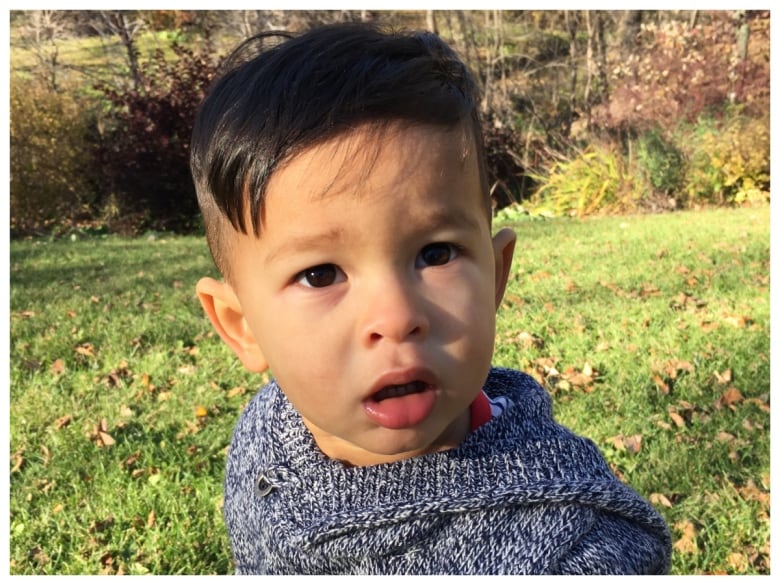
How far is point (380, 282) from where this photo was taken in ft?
→ 4.03

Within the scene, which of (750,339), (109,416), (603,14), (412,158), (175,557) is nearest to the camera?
(412,158)

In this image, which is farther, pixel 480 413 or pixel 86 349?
pixel 86 349

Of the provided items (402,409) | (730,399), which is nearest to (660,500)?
(730,399)

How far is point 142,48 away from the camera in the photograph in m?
18.5

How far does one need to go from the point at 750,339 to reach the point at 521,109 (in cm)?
1130

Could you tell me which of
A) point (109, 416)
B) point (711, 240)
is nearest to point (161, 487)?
point (109, 416)

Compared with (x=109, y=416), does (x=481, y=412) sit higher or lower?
higher

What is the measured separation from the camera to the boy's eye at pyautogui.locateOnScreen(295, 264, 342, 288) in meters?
1.28

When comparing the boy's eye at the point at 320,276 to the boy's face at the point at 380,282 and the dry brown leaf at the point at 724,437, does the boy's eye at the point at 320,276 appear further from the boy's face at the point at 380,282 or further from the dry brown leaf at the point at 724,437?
the dry brown leaf at the point at 724,437

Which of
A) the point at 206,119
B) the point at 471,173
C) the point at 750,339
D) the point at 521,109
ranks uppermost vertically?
the point at 206,119

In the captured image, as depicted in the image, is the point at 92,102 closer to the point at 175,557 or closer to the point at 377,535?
the point at 175,557

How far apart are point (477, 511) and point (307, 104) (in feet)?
2.59

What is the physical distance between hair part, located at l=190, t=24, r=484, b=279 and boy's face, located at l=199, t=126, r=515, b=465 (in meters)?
0.03

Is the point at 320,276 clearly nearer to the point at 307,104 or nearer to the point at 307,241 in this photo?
the point at 307,241
